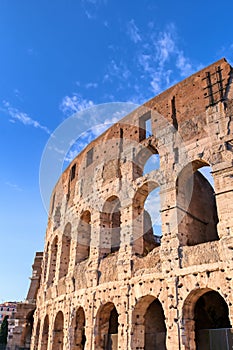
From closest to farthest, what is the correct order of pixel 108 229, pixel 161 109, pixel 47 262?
pixel 161 109 < pixel 108 229 < pixel 47 262

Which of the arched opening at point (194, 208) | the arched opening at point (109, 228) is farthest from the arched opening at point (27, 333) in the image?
the arched opening at point (194, 208)

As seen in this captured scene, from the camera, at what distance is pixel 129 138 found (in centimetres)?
1473

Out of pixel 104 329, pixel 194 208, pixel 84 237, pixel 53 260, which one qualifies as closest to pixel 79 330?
pixel 104 329

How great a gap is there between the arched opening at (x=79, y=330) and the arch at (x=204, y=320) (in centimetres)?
493

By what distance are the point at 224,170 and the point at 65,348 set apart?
380 inches

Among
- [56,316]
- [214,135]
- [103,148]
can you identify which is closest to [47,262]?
[56,316]

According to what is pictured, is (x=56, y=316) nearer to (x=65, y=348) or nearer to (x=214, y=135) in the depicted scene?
(x=65, y=348)

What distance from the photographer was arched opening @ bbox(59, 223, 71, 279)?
1703 centimetres

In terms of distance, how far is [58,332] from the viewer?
15.6 metres

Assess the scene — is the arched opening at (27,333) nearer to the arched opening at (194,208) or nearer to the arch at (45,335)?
the arch at (45,335)

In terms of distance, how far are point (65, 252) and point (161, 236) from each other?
752cm

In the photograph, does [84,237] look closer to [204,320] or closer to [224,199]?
[204,320]

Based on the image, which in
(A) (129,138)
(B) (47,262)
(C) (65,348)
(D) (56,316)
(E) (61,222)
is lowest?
(C) (65,348)

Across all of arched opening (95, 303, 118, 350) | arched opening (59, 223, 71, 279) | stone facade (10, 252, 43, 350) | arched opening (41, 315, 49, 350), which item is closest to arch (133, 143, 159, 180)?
arched opening (95, 303, 118, 350)
